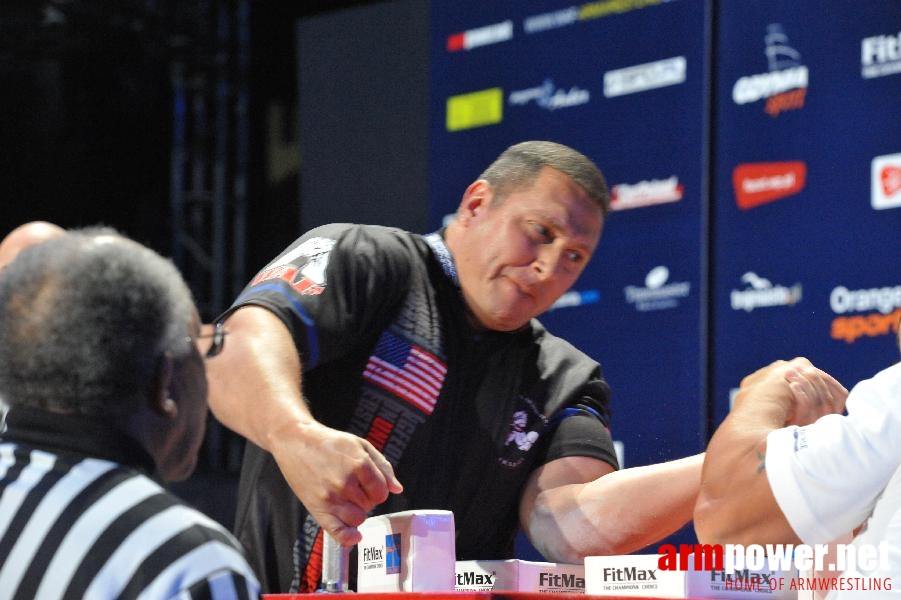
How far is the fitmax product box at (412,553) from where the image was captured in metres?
1.71

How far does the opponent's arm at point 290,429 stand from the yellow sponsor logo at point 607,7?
259 cm

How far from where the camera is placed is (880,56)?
12.0 ft

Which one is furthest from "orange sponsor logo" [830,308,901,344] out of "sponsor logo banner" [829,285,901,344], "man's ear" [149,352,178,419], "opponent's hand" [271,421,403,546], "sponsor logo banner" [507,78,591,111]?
"man's ear" [149,352,178,419]

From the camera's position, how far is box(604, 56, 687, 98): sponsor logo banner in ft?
13.5

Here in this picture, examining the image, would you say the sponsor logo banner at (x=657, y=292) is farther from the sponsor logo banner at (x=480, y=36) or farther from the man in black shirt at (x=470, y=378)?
the man in black shirt at (x=470, y=378)

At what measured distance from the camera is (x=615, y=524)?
2158 mm

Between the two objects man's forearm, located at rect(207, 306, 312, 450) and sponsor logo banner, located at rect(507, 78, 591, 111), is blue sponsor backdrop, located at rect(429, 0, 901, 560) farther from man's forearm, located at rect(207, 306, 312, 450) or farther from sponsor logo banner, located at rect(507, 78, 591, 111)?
man's forearm, located at rect(207, 306, 312, 450)

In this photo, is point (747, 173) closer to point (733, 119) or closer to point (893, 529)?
point (733, 119)

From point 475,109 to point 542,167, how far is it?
2367mm

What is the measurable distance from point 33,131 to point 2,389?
219 inches

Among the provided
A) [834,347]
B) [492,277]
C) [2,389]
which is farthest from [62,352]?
[834,347]

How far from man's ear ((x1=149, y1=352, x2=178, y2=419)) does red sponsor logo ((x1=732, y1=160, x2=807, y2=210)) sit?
114 inches

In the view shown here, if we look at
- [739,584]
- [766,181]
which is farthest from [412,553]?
[766,181]

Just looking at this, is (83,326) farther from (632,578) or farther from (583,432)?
(583,432)
